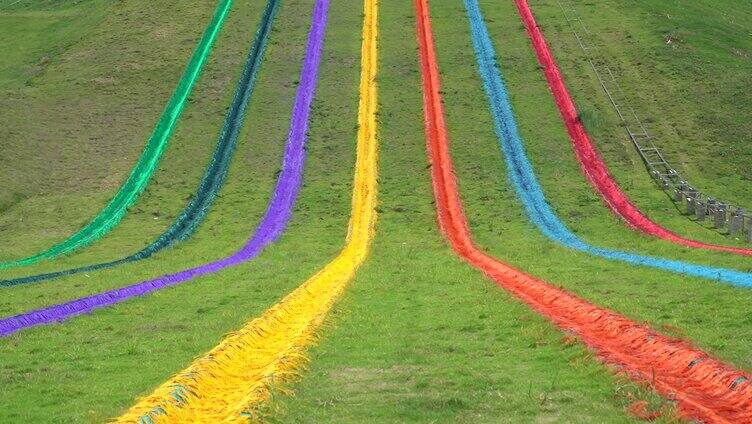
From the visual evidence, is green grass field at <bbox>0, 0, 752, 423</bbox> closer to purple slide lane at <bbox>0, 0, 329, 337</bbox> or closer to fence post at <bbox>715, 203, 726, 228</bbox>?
purple slide lane at <bbox>0, 0, 329, 337</bbox>

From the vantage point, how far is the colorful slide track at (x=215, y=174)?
1160 inches

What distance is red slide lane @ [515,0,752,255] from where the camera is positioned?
1285 inches

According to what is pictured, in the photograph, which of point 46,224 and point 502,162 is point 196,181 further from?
point 502,162

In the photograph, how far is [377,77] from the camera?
53.2m

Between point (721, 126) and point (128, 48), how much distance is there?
3192 cm

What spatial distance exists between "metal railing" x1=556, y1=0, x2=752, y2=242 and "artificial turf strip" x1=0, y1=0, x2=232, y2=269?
2031 cm

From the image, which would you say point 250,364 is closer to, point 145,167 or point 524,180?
point 524,180

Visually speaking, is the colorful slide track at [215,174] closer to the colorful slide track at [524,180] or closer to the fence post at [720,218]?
the colorful slide track at [524,180]

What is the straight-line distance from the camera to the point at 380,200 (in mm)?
39281

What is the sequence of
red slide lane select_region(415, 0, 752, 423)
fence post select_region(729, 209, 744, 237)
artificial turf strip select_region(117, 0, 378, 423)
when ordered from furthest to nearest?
fence post select_region(729, 209, 744, 237)
artificial turf strip select_region(117, 0, 378, 423)
red slide lane select_region(415, 0, 752, 423)

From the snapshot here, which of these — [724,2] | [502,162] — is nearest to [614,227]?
[502,162]

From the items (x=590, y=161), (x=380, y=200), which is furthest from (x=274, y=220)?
(x=590, y=161)

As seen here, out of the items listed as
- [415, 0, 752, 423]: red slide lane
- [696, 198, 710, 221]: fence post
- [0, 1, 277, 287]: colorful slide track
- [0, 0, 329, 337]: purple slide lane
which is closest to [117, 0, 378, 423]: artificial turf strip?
[0, 0, 329, 337]: purple slide lane

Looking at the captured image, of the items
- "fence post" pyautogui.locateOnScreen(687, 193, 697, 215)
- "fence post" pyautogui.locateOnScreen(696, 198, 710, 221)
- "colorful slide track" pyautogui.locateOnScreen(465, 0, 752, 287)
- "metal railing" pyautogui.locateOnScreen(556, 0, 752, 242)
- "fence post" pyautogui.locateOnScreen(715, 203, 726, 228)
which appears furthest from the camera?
"fence post" pyautogui.locateOnScreen(687, 193, 697, 215)
